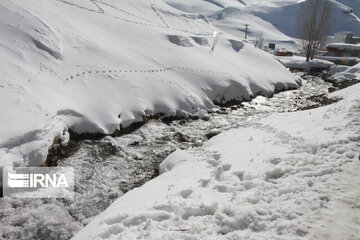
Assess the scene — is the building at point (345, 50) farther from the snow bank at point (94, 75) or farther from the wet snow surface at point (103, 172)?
the wet snow surface at point (103, 172)

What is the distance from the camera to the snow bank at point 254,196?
3.62 m

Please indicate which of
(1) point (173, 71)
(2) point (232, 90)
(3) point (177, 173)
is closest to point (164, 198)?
(3) point (177, 173)

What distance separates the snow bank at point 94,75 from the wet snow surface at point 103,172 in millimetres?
852

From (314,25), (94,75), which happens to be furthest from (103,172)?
(314,25)

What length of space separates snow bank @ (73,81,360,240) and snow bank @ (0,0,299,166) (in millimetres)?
3543

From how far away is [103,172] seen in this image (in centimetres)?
709

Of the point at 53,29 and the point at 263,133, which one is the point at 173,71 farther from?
the point at 263,133

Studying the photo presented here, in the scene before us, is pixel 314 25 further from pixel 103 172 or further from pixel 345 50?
pixel 103 172

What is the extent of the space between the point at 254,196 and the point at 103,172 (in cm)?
429

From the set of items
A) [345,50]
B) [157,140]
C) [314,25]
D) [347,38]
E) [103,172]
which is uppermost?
[314,25]

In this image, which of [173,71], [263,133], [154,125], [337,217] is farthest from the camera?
[173,71]

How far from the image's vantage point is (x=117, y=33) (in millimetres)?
16781

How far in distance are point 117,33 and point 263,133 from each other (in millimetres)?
12253

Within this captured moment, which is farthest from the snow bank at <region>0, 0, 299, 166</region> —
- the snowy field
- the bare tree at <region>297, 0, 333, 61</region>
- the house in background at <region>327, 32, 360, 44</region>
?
the house in background at <region>327, 32, 360, 44</region>
